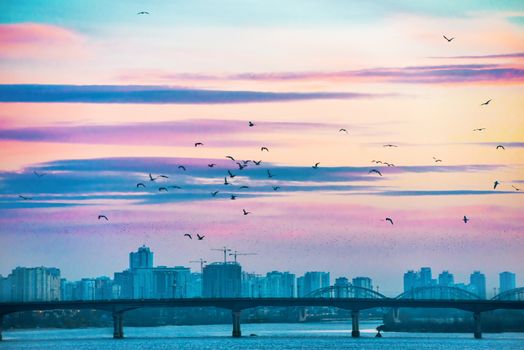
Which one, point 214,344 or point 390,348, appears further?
point 214,344

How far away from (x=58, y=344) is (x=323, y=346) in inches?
1536

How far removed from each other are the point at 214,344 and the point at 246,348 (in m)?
16.5

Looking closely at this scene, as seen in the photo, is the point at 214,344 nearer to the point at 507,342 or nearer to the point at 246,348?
the point at 246,348

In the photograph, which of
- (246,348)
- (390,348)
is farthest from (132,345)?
(390,348)

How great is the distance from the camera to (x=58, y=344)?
197 meters

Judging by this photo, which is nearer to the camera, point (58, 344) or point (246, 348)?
point (246, 348)

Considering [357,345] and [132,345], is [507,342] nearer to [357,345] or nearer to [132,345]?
[357,345]

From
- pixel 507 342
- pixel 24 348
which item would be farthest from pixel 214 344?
pixel 507 342

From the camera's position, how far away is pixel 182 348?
177250 mm

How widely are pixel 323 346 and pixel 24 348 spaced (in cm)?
3869

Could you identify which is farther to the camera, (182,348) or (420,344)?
(420,344)

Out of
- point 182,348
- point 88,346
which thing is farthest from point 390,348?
point 88,346

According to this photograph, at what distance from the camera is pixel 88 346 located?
616ft

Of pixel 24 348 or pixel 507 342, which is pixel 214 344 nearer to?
pixel 24 348
